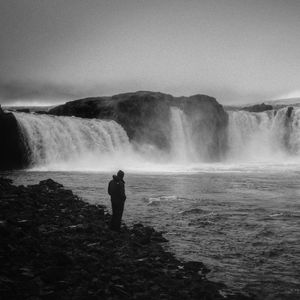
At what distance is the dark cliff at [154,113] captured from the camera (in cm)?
6184

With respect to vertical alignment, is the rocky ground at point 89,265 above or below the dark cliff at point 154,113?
below

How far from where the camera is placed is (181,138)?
66875mm

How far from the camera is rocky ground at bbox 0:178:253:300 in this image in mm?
6160

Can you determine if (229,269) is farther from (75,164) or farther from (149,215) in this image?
(75,164)

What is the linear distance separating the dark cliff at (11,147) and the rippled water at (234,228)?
21.7 metres

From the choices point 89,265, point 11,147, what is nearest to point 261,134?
point 11,147

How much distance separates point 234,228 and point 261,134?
65190 millimetres

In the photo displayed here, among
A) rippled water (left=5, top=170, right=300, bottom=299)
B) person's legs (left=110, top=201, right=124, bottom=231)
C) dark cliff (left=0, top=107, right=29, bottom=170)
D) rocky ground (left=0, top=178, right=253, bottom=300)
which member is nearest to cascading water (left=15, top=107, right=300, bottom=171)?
dark cliff (left=0, top=107, right=29, bottom=170)

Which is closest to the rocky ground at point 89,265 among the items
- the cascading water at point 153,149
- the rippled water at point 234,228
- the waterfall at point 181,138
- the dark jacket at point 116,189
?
the rippled water at point 234,228

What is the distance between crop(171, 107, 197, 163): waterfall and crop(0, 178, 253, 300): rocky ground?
178 feet

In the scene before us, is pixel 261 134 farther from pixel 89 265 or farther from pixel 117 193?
pixel 89 265

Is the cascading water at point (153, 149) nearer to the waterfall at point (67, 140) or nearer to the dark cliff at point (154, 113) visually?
the waterfall at point (67, 140)

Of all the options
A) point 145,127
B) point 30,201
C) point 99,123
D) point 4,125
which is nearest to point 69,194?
point 30,201

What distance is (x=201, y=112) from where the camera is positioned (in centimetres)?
6925
